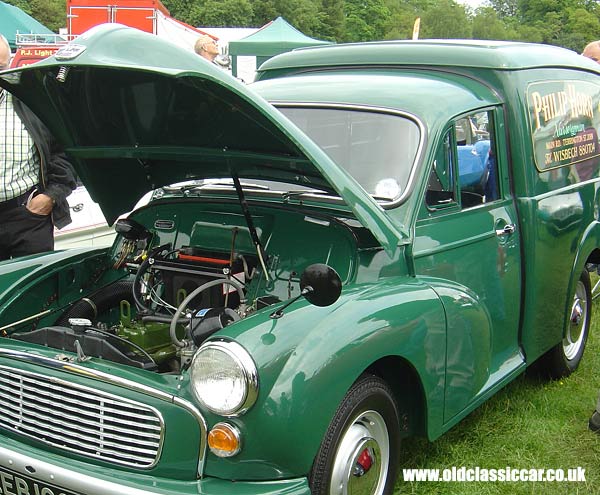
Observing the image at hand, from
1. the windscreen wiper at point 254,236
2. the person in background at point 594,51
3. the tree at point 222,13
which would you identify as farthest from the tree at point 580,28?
the windscreen wiper at point 254,236

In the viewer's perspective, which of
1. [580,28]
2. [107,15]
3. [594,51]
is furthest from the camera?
[580,28]

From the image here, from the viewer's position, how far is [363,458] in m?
2.71

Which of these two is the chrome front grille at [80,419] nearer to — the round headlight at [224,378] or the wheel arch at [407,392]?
the round headlight at [224,378]

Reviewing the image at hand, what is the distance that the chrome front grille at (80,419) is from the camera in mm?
2430

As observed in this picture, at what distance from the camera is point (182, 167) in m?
3.62

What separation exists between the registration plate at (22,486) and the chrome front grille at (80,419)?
0.48 feet

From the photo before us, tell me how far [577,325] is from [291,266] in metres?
2.46

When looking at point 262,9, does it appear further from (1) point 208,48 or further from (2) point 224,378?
(2) point 224,378

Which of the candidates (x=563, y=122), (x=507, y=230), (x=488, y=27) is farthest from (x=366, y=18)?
(x=507, y=230)

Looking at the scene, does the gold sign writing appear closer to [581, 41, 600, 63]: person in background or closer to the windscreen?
the windscreen

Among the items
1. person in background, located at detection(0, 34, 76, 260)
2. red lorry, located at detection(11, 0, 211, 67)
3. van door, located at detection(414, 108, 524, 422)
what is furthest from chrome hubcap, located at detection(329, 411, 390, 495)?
red lorry, located at detection(11, 0, 211, 67)

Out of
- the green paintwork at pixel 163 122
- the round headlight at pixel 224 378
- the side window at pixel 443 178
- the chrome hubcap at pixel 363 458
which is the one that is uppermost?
the green paintwork at pixel 163 122

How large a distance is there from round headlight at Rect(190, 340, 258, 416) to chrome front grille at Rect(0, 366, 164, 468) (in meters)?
0.18

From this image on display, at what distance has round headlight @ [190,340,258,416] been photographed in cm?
→ 232
